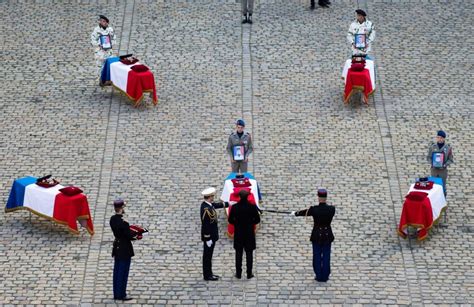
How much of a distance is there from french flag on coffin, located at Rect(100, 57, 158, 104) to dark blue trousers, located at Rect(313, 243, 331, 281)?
781cm

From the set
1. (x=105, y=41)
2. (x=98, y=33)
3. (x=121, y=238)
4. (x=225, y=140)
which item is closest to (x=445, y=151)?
(x=225, y=140)

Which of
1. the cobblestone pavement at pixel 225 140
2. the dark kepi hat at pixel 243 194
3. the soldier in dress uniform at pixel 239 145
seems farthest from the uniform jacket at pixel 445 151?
the dark kepi hat at pixel 243 194

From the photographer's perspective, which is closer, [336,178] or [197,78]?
[336,178]

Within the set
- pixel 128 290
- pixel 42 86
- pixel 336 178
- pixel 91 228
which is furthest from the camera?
pixel 42 86

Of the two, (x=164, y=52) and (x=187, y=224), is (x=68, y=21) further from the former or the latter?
(x=187, y=224)

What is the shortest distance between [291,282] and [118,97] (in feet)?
28.3

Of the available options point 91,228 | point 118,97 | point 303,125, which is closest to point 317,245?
point 91,228

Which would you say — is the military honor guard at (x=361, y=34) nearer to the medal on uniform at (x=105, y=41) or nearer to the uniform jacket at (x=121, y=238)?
the medal on uniform at (x=105, y=41)

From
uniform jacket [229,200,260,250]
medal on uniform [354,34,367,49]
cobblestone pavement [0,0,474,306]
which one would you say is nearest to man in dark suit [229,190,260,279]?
uniform jacket [229,200,260,250]

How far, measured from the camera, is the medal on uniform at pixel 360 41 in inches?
1168

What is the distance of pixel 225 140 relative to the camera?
2719 centimetres

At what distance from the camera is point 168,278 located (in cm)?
2206

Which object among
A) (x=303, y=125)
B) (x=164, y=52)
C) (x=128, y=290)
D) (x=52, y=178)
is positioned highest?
(x=164, y=52)

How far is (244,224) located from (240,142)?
334 cm
